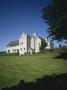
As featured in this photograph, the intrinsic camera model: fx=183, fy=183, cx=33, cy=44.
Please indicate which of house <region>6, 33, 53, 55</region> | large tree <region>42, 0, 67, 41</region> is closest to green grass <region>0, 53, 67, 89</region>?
large tree <region>42, 0, 67, 41</region>

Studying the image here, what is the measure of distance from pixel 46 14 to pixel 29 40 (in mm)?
58367

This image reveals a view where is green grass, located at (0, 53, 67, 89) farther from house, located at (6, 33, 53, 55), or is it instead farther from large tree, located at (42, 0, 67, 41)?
house, located at (6, 33, 53, 55)

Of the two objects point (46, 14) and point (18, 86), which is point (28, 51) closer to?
point (46, 14)

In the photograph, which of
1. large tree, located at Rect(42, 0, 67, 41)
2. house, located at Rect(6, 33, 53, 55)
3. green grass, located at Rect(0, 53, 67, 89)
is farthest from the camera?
house, located at Rect(6, 33, 53, 55)

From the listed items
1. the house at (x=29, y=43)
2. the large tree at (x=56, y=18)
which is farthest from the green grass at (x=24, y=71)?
the house at (x=29, y=43)

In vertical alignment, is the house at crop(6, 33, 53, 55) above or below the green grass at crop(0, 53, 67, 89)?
above

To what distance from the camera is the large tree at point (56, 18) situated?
33.3 meters

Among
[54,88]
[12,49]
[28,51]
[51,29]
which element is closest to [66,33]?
[51,29]

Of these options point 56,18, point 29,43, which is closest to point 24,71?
point 56,18

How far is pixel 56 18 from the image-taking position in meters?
36.7

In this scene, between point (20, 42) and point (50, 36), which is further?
point (20, 42)

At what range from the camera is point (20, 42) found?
9812 centimetres

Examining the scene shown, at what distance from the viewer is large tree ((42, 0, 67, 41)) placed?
33312 mm

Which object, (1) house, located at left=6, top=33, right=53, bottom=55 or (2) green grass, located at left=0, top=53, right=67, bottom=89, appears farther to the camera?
(1) house, located at left=6, top=33, right=53, bottom=55
